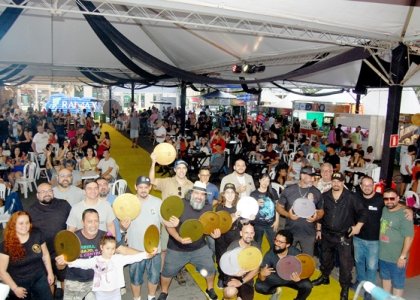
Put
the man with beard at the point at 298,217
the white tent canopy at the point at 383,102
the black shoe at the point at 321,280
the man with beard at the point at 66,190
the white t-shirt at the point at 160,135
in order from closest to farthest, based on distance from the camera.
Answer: the man with beard at the point at 66,190 < the man with beard at the point at 298,217 < the black shoe at the point at 321,280 < the white t-shirt at the point at 160,135 < the white tent canopy at the point at 383,102

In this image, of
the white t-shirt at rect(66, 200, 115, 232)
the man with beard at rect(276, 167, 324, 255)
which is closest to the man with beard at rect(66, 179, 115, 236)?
the white t-shirt at rect(66, 200, 115, 232)

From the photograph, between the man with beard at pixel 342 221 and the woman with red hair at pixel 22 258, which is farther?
the man with beard at pixel 342 221

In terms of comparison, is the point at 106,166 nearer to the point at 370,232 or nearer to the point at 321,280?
the point at 321,280

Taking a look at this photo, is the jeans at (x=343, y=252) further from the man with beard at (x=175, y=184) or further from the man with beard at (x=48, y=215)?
the man with beard at (x=48, y=215)

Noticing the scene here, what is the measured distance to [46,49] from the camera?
1092cm

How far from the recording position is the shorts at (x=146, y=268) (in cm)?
414

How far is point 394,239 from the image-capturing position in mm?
4242

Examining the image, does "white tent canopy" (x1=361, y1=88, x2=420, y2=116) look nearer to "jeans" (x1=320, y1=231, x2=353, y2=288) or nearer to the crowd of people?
the crowd of people

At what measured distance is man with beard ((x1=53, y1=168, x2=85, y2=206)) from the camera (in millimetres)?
4492

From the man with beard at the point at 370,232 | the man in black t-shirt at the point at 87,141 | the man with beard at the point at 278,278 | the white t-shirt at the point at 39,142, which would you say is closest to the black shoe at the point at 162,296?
the man with beard at the point at 278,278

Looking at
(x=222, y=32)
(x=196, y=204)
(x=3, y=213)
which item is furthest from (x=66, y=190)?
(x=222, y=32)

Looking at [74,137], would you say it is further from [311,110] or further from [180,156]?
[311,110]

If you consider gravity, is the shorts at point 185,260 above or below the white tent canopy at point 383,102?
below

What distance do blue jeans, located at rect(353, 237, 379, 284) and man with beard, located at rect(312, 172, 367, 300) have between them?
0.32 feet
